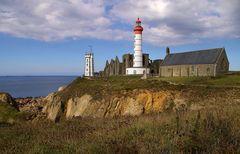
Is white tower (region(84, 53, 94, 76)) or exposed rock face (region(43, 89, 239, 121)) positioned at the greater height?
white tower (region(84, 53, 94, 76))

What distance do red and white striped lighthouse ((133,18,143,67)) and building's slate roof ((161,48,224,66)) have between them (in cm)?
793

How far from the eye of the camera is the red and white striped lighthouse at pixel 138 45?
62406 mm

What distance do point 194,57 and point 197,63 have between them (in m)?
1.98

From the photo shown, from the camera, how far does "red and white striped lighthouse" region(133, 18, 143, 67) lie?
62.4 metres

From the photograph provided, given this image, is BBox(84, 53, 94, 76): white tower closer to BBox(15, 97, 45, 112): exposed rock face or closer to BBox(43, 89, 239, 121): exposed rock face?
BBox(15, 97, 45, 112): exposed rock face

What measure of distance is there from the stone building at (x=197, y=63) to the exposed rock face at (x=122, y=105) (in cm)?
2034

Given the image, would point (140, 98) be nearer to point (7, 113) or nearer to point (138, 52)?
point (7, 113)

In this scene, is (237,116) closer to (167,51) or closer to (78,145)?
(78,145)

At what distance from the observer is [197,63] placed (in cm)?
4941

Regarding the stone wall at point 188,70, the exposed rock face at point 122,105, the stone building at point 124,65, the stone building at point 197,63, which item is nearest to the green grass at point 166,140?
the exposed rock face at point 122,105

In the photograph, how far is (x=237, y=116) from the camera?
302 inches

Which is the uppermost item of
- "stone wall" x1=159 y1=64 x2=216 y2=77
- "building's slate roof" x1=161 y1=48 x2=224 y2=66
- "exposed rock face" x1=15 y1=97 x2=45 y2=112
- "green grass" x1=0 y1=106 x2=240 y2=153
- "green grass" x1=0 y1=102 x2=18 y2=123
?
"building's slate roof" x1=161 y1=48 x2=224 y2=66

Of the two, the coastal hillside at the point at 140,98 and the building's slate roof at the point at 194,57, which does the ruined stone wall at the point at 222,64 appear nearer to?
the building's slate roof at the point at 194,57

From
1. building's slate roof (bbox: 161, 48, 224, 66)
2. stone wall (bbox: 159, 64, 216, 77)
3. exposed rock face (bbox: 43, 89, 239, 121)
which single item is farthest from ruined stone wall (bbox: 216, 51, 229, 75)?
exposed rock face (bbox: 43, 89, 239, 121)
